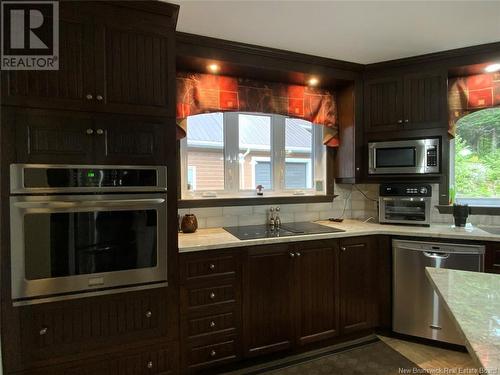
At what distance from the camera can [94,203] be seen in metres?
1.53

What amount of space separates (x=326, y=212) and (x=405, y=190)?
78 cm

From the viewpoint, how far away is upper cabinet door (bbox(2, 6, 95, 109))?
1.43 m

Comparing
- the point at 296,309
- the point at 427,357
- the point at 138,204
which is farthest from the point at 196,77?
the point at 427,357

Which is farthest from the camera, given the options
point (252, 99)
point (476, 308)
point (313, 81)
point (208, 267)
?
point (313, 81)

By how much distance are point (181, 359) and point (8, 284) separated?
3.50 ft

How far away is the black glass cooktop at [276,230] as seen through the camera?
2123mm

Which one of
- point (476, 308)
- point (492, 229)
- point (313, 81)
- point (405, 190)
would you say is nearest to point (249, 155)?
point (313, 81)

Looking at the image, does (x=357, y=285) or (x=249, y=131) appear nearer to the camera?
(x=357, y=285)

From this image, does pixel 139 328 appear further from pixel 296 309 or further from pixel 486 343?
pixel 486 343

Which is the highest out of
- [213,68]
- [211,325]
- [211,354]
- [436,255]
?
[213,68]

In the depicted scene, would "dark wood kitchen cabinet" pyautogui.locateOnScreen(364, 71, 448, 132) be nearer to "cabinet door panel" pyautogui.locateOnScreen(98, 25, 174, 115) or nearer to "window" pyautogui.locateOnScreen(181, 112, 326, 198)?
"window" pyautogui.locateOnScreen(181, 112, 326, 198)

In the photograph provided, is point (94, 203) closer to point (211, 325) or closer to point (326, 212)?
point (211, 325)

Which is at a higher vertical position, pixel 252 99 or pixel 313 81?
pixel 313 81

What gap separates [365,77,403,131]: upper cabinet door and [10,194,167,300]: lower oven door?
6.92 ft
